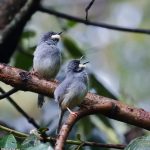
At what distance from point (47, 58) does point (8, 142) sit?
0.82m

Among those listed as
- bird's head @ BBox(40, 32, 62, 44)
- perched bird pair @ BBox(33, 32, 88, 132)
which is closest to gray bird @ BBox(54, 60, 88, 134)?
perched bird pair @ BBox(33, 32, 88, 132)

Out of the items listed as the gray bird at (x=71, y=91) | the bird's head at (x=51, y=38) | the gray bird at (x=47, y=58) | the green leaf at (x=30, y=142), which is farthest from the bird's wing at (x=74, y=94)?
the bird's head at (x=51, y=38)

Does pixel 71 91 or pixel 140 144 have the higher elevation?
pixel 71 91

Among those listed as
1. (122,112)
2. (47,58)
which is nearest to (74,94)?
(122,112)

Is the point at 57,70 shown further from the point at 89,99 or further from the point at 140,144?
the point at 140,144

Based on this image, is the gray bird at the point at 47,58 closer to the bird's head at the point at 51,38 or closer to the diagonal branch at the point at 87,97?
the bird's head at the point at 51,38

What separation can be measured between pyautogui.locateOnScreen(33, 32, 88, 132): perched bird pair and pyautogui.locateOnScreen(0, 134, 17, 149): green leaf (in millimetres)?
303

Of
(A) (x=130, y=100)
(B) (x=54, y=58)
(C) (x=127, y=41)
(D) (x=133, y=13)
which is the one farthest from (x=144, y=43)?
(B) (x=54, y=58)

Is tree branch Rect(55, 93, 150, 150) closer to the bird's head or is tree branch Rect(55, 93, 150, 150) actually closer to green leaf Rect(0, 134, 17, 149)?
green leaf Rect(0, 134, 17, 149)

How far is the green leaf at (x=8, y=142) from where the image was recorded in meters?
1.61

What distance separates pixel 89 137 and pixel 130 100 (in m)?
0.81

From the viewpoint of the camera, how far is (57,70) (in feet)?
7.77

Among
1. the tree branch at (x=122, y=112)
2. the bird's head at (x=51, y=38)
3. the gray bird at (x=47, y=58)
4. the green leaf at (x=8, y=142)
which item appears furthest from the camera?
the bird's head at (x=51, y=38)

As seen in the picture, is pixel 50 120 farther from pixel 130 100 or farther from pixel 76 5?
pixel 76 5
